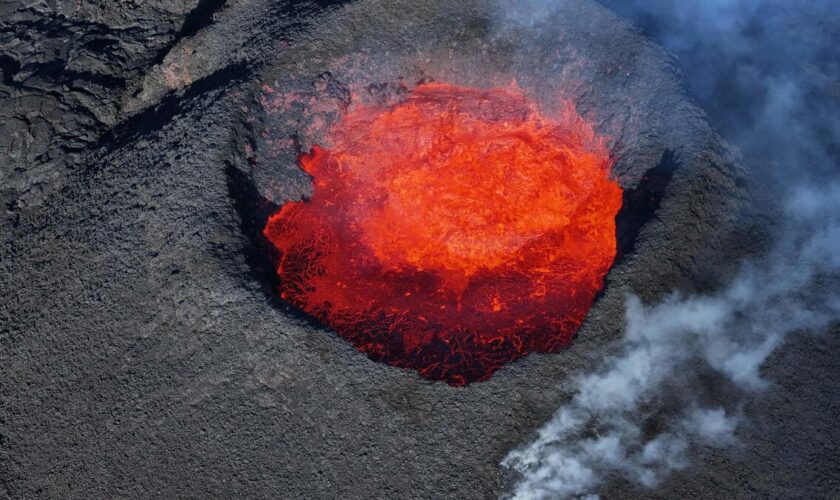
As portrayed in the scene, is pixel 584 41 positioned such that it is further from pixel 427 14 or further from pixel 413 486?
pixel 413 486

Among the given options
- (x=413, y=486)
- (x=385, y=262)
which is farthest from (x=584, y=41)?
(x=413, y=486)

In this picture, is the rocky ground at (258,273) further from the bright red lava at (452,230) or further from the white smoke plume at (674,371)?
the bright red lava at (452,230)

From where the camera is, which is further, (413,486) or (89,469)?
(89,469)

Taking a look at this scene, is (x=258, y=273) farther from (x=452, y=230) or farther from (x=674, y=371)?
(x=674, y=371)

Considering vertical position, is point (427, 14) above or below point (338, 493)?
above

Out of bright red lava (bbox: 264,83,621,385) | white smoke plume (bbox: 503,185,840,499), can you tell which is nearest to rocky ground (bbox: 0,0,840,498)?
white smoke plume (bbox: 503,185,840,499)

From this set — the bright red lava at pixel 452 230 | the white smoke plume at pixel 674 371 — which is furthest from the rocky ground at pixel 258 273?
the bright red lava at pixel 452 230
